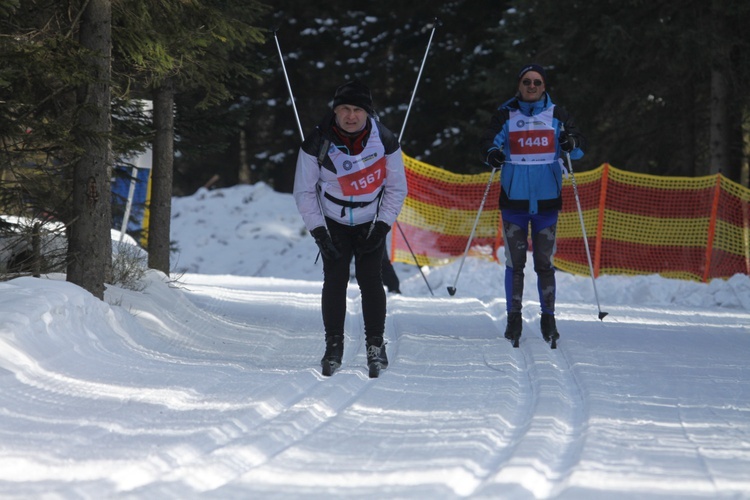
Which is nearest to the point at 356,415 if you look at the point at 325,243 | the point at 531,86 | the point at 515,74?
the point at 325,243

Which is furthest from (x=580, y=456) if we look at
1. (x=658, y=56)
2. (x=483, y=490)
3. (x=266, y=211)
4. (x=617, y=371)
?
(x=266, y=211)

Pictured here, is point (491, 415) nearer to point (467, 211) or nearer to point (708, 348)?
point (708, 348)

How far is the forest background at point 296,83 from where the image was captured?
27.9 ft

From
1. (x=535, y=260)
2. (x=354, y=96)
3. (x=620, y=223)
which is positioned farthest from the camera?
(x=620, y=223)

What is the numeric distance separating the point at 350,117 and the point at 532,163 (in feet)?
8.04

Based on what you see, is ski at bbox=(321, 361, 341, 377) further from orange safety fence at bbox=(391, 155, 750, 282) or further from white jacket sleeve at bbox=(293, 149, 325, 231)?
orange safety fence at bbox=(391, 155, 750, 282)

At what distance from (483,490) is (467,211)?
15.9m

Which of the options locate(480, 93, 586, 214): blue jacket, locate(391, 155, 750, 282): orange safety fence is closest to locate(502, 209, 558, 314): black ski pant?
locate(480, 93, 586, 214): blue jacket

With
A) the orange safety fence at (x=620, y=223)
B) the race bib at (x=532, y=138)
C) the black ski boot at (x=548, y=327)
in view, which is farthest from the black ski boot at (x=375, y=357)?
the orange safety fence at (x=620, y=223)

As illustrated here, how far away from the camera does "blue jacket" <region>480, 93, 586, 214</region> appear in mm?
8883

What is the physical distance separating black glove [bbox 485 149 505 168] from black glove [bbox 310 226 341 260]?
218 centimetres

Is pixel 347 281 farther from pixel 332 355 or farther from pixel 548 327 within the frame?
pixel 548 327

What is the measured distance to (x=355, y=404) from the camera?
6.01 metres

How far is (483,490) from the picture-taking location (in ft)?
13.5
